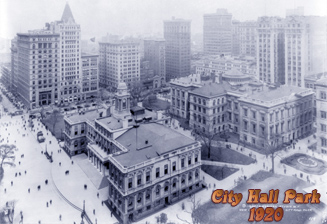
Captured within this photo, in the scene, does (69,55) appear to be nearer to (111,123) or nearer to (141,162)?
(111,123)

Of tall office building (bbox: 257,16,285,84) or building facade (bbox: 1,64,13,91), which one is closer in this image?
tall office building (bbox: 257,16,285,84)

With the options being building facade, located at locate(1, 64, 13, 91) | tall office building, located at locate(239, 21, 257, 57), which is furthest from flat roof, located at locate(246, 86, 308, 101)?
building facade, located at locate(1, 64, 13, 91)

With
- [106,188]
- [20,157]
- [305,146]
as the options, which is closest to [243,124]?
[305,146]

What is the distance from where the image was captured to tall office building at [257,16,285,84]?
390ft

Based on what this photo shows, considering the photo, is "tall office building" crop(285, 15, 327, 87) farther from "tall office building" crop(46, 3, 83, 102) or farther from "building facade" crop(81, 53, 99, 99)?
"tall office building" crop(46, 3, 83, 102)

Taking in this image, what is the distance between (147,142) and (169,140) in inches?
168

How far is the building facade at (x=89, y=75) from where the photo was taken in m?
144

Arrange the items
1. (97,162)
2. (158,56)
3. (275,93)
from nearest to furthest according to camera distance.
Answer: (97,162)
(275,93)
(158,56)

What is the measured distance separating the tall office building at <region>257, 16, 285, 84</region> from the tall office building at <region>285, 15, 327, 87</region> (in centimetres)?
577

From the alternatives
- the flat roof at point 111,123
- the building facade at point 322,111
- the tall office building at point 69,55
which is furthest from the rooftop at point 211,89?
the tall office building at point 69,55

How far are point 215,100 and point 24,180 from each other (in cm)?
5473

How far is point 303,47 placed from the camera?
108312 mm

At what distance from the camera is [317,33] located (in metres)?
113

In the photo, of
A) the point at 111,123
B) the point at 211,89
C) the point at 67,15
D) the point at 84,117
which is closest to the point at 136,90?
the point at 67,15
